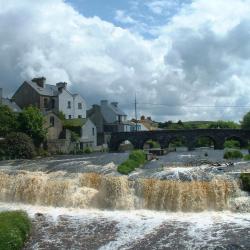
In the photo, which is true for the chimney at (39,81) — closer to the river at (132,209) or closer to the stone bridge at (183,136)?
the stone bridge at (183,136)

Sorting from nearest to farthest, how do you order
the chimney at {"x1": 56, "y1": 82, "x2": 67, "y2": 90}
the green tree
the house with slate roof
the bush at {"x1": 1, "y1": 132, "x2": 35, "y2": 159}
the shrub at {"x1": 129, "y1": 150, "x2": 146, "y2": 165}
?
the shrub at {"x1": 129, "y1": 150, "x2": 146, "y2": 165}
the bush at {"x1": 1, "y1": 132, "x2": 35, "y2": 159}
the house with slate roof
the chimney at {"x1": 56, "y1": 82, "x2": 67, "y2": 90}
the green tree

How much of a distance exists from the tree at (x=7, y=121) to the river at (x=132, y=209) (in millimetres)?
32855

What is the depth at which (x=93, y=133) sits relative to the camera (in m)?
90.9

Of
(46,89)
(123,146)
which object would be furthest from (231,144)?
(46,89)

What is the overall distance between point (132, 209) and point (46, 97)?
5982 cm

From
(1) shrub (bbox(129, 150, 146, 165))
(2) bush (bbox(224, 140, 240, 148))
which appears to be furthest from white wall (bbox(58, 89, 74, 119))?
(1) shrub (bbox(129, 150, 146, 165))

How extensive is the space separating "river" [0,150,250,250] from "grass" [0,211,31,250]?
563 millimetres

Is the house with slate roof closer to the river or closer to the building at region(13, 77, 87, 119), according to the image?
the building at region(13, 77, 87, 119)

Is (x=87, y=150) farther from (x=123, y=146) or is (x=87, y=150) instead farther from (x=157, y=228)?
(x=157, y=228)

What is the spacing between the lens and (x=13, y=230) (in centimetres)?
2247

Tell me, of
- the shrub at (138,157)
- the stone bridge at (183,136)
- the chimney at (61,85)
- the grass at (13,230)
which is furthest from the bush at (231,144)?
the grass at (13,230)

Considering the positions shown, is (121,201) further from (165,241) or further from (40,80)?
(40,80)

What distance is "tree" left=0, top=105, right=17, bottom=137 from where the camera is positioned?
6994 cm

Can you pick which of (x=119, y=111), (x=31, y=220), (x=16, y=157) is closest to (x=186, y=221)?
(x=31, y=220)
